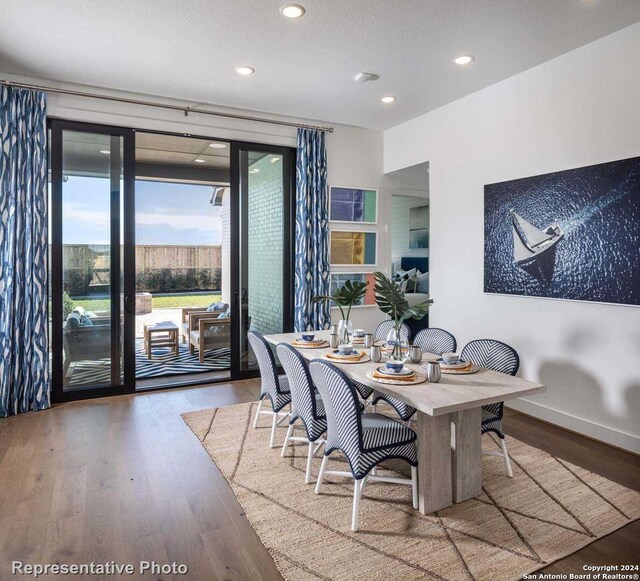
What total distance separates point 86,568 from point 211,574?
1.81 feet

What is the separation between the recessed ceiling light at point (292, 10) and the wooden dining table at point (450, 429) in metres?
2.30

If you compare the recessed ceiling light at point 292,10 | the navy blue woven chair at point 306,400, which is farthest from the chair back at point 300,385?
the recessed ceiling light at point 292,10

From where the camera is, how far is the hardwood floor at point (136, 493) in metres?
2.16

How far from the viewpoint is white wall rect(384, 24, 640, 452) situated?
10.9 feet

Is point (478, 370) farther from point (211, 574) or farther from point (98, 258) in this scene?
point (98, 258)

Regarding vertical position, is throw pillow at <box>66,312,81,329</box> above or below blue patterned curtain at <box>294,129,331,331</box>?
below

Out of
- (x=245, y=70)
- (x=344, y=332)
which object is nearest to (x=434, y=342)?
(x=344, y=332)

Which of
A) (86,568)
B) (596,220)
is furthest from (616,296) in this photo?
(86,568)

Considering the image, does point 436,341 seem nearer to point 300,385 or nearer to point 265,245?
point 300,385

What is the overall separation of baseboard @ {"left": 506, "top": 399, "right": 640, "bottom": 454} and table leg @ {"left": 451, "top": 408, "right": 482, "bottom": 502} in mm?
1368

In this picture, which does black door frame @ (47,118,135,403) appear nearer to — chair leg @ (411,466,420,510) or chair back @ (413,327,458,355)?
chair back @ (413,327,458,355)

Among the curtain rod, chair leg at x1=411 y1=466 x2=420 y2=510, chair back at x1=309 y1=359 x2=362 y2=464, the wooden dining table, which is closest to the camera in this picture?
chair back at x1=309 y1=359 x2=362 y2=464

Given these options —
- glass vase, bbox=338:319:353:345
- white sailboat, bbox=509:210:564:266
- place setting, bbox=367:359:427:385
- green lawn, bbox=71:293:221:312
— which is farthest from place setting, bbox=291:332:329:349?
green lawn, bbox=71:293:221:312

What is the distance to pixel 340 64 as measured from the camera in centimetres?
386
